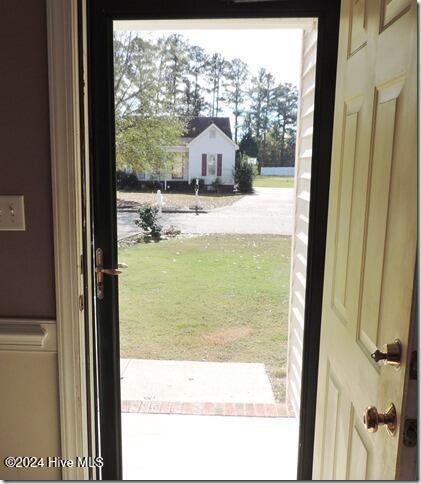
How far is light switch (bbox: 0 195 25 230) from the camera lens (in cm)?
148

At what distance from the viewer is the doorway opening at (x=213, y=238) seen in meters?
1.90

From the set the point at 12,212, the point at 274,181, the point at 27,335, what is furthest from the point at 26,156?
the point at 274,181

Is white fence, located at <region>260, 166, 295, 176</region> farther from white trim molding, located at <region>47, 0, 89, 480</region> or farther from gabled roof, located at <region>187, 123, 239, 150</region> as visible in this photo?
white trim molding, located at <region>47, 0, 89, 480</region>

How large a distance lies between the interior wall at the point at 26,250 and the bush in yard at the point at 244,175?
0.91 meters

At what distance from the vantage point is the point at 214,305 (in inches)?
119

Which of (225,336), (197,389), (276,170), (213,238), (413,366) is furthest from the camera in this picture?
(225,336)

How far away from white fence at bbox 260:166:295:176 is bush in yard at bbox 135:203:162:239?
1.83 feet

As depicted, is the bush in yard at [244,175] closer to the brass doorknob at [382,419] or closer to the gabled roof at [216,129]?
the gabled roof at [216,129]

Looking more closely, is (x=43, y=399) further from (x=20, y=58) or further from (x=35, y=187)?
(x=20, y=58)

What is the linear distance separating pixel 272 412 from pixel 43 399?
162cm

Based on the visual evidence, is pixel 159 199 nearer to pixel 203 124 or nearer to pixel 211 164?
pixel 211 164

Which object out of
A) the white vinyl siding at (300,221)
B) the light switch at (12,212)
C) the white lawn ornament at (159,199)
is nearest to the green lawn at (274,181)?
the white vinyl siding at (300,221)

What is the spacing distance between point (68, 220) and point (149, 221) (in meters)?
0.60

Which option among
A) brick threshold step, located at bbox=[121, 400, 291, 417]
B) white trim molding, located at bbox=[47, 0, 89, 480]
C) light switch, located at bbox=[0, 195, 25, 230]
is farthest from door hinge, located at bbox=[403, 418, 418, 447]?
brick threshold step, located at bbox=[121, 400, 291, 417]
